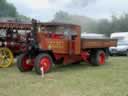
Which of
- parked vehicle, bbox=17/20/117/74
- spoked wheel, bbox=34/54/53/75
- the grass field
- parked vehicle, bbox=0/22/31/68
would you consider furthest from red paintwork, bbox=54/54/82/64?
parked vehicle, bbox=0/22/31/68

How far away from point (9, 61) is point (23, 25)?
182 cm

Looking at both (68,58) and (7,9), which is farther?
(7,9)

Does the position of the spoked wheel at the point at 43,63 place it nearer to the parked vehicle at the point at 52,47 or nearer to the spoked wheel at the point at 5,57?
the parked vehicle at the point at 52,47

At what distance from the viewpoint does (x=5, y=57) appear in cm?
1377

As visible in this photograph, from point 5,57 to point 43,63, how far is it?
2.98 m

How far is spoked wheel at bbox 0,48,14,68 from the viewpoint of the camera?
13.6m

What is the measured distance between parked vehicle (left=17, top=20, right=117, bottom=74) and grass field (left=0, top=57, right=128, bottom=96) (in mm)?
543

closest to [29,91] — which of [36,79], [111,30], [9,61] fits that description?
[36,79]

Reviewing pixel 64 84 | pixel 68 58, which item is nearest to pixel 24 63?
pixel 68 58

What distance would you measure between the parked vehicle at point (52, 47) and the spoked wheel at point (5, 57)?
168 cm

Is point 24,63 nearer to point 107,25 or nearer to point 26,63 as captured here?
point 26,63

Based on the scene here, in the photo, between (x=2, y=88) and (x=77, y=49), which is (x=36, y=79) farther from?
(x=77, y=49)

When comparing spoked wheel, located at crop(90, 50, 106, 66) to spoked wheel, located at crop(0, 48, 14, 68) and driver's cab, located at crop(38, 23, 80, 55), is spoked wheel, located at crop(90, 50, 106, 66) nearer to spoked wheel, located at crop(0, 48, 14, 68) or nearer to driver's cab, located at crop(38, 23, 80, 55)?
driver's cab, located at crop(38, 23, 80, 55)

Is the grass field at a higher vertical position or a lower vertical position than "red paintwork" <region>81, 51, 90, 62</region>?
lower
